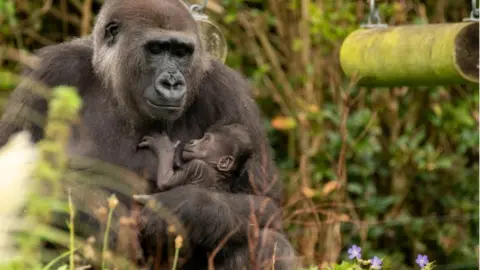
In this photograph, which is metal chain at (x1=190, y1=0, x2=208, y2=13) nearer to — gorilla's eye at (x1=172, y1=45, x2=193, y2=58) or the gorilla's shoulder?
gorilla's eye at (x1=172, y1=45, x2=193, y2=58)

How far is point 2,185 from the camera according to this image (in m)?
2.07

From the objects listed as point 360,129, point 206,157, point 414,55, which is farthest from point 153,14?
point 360,129

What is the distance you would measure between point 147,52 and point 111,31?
0.90 feet

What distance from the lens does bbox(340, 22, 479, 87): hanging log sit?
4312 millimetres

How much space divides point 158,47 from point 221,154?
57 cm

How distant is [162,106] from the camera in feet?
13.7

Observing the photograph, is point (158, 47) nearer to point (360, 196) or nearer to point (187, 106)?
point (187, 106)

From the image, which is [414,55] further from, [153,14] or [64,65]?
[64,65]

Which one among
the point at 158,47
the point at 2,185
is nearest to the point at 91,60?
the point at 158,47

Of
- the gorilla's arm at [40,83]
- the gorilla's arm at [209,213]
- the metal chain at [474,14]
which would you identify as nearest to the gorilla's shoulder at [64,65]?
the gorilla's arm at [40,83]

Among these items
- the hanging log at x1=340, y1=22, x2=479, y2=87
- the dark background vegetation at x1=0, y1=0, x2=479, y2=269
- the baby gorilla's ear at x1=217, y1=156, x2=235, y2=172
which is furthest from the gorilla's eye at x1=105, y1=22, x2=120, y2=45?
the dark background vegetation at x1=0, y1=0, x2=479, y2=269

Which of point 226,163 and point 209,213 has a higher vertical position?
point 226,163

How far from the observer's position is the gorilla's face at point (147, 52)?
4277mm

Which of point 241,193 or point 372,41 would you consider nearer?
point 241,193
